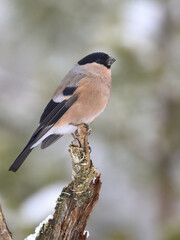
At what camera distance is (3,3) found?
11.6m

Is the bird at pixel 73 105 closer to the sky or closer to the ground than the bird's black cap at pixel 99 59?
closer to the ground

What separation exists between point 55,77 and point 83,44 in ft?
4.56

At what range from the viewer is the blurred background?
804 cm

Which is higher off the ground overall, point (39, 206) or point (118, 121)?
point (118, 121)

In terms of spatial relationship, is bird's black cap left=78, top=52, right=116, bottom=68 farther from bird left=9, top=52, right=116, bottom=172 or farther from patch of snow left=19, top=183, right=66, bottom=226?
patch of snow left=19, top=183, right=66, bottom=226

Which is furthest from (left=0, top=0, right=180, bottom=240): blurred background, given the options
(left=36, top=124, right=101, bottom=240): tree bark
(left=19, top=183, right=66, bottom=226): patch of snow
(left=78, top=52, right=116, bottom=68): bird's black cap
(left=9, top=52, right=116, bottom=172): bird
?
(left=36, top=124, right=101, bottom=240): tree bark

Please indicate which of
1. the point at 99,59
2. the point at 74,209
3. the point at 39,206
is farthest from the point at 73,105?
the point at 39,206

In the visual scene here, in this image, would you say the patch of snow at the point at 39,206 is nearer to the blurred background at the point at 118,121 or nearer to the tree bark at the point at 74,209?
the blurred background at the point at 118,121

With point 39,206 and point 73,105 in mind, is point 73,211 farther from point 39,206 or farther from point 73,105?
point 39,206

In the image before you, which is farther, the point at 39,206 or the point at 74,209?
the point at 39,206

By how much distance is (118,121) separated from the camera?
869 centimetres

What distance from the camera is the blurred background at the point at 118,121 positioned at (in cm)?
804

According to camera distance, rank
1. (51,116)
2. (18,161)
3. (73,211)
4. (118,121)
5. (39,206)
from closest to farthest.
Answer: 1. (73,211)
2. (18,161)
3. (51,116)
4. (39,206)
5. (118,121)

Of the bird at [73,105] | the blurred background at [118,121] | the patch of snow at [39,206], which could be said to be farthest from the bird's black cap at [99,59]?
the blurred background at [118,121]
